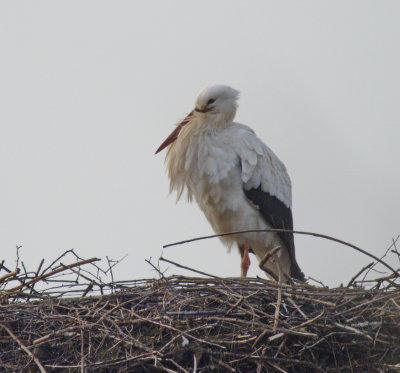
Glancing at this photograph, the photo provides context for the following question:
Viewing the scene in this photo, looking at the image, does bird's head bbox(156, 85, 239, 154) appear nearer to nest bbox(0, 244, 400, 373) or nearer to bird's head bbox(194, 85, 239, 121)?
bird's head bbox(194, 85, 239, 121)

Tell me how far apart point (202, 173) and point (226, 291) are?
1.52m

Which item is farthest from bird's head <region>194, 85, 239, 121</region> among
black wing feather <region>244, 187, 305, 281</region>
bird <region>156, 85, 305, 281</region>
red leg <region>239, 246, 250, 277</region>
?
Answer: red leg <region>239, 246, 250, 277</region>

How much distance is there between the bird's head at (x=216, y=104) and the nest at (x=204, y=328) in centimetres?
169

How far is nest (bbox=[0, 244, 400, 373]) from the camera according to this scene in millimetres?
3568

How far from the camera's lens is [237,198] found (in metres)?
5.27

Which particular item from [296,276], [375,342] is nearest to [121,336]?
[375,342]

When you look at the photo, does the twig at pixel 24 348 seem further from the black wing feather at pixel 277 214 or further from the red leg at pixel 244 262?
the red leg at pixel 244 262

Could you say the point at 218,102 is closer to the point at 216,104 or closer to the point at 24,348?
the point at 216,104

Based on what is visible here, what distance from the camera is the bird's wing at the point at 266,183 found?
17.3 feet

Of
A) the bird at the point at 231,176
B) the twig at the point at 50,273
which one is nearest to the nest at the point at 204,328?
the twig at the point at 50,273

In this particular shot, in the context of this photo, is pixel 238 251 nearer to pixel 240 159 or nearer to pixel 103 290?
pixel 240 159

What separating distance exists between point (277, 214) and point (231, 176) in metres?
0.41

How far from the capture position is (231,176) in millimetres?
5246

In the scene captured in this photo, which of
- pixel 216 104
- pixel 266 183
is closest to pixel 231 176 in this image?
pixel 266 183
